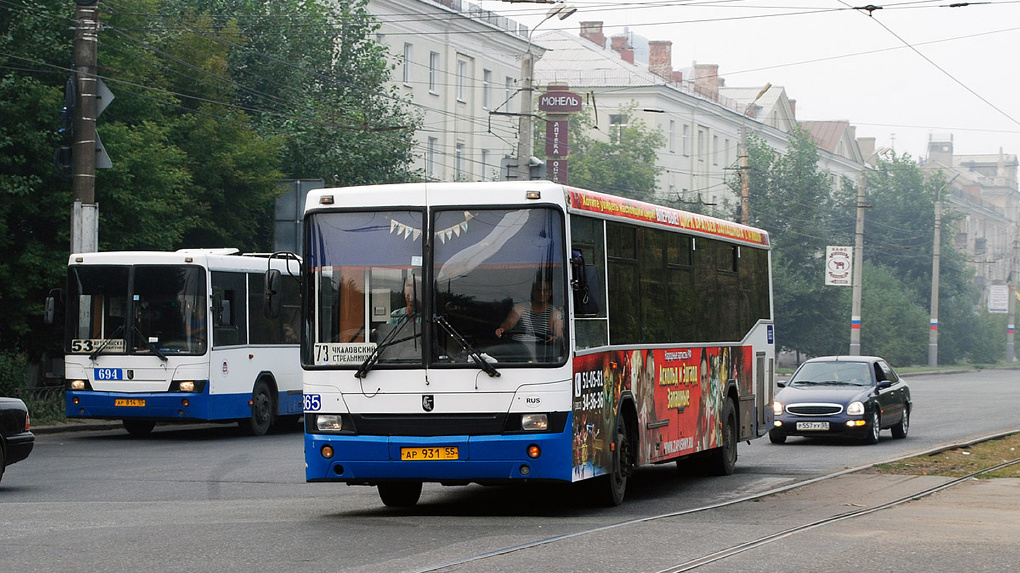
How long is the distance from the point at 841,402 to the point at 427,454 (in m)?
13.9

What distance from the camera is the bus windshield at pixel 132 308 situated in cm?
2339

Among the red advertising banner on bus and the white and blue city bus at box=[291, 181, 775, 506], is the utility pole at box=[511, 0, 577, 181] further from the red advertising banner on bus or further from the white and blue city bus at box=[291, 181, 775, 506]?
the white and blue city bus at box=[291, 181, 775, 506]

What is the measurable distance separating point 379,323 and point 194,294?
37.7ft

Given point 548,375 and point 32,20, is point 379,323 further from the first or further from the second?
point 32,20

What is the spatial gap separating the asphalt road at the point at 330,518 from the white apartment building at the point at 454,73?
125 ft

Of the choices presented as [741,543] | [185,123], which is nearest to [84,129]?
[185,123]

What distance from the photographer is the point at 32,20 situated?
27656mm

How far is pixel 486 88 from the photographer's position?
66.2 meters

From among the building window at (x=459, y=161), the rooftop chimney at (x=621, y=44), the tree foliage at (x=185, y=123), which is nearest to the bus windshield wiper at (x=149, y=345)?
the tree foliage at (x=185, y=123)

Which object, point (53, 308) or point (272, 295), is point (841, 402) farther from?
point (272, 295)

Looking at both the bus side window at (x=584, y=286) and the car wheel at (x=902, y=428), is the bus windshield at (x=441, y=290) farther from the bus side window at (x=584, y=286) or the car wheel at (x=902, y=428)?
the car wheel at (x=902, y=428)

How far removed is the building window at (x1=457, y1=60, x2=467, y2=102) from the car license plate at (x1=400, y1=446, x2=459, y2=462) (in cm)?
5217

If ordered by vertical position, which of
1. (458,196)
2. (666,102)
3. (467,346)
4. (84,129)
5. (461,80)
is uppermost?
(666,102)

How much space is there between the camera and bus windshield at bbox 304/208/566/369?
40.9 ft
